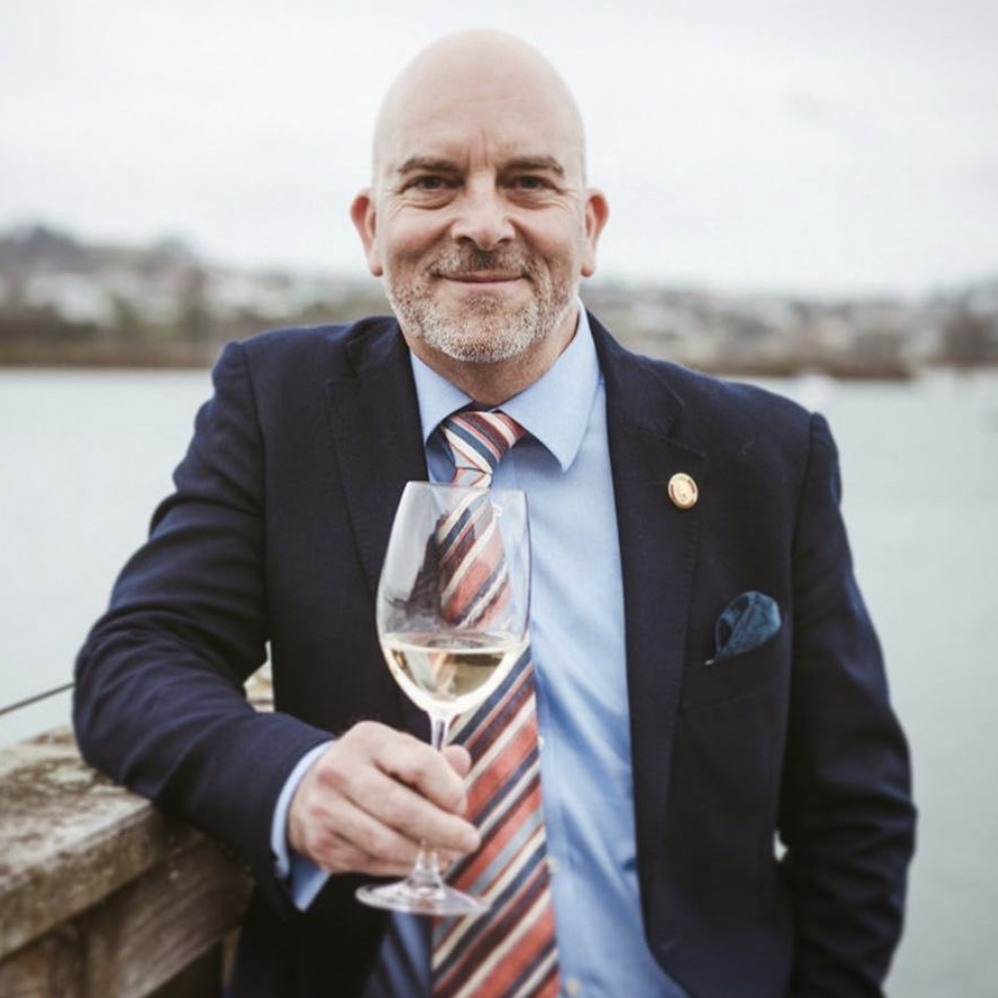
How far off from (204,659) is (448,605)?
A: 0.60 meters

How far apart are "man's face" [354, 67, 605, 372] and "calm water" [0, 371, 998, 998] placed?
1369 mm

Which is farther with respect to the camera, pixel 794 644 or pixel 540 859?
pixel 794 644

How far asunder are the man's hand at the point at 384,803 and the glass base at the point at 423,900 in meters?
0.04

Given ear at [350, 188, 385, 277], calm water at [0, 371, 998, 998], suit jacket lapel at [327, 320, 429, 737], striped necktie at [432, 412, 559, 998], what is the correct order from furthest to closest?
calm water at [0, 371, 998, 998] < ear at [350, 188, 385, 277] < suit jacket lapel at [327, 320, 429, 737] < striped necktie at [432, 412, 559, 998]

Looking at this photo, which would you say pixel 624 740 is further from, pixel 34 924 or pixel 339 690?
pixel 34 924

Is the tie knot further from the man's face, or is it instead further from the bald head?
the bald head

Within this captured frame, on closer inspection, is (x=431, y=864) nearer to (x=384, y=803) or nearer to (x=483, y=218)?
(x=384, y=803)

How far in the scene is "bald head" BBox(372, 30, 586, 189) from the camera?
2.06 metres

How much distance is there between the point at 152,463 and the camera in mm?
33531

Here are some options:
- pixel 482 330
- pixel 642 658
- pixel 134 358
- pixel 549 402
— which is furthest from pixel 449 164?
pixel 134 358

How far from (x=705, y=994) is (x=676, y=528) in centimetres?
73

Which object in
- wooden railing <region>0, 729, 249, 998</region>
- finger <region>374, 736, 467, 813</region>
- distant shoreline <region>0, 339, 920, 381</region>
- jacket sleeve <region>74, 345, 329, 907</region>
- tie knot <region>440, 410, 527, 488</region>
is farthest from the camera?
distant shoreline <region>0, 339, 920, 381</region>

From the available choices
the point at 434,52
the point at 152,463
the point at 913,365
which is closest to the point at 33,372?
the point at 152,463

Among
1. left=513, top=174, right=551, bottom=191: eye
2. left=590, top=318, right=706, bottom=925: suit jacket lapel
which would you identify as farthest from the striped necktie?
left=513, top=174, right=551, bottom=191: eye
